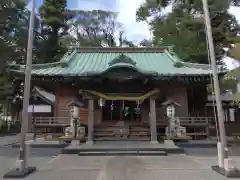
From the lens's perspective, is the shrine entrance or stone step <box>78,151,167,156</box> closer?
stone step <box>78,151,167,156</box>

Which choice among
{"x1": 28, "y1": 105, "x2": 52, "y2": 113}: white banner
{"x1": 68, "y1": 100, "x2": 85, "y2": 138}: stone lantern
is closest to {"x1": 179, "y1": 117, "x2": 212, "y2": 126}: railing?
{"x1": 68, "y1": 100, "x2": 85, "y2": 138}: stone lantern

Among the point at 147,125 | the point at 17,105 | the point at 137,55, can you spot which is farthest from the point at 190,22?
the point at 17,105

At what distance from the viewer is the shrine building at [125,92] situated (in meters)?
13.0

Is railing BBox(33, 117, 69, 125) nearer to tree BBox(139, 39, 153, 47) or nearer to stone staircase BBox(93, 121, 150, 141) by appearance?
stone staircase BBox(93, 121, 150, 141)

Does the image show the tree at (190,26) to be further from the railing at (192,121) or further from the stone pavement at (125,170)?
the stone pavement at (125,170)

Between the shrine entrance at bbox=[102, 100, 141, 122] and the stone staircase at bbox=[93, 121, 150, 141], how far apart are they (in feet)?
2.59

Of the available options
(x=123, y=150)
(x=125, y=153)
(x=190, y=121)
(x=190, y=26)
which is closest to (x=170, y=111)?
(x=190, y=121)

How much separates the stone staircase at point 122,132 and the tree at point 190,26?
8669mm

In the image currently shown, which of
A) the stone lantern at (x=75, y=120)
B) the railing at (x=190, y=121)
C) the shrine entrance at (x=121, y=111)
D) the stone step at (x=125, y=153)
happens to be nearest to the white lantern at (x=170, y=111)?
the railing at (x=190, y=121)

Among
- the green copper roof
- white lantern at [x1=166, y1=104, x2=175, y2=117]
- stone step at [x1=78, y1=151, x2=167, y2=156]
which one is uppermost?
the green copper roof

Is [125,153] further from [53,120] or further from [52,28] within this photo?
[52,28]

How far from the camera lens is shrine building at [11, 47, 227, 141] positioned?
1304 centimetres

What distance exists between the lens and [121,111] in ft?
49.2

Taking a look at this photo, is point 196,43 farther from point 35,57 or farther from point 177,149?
point 35,57
